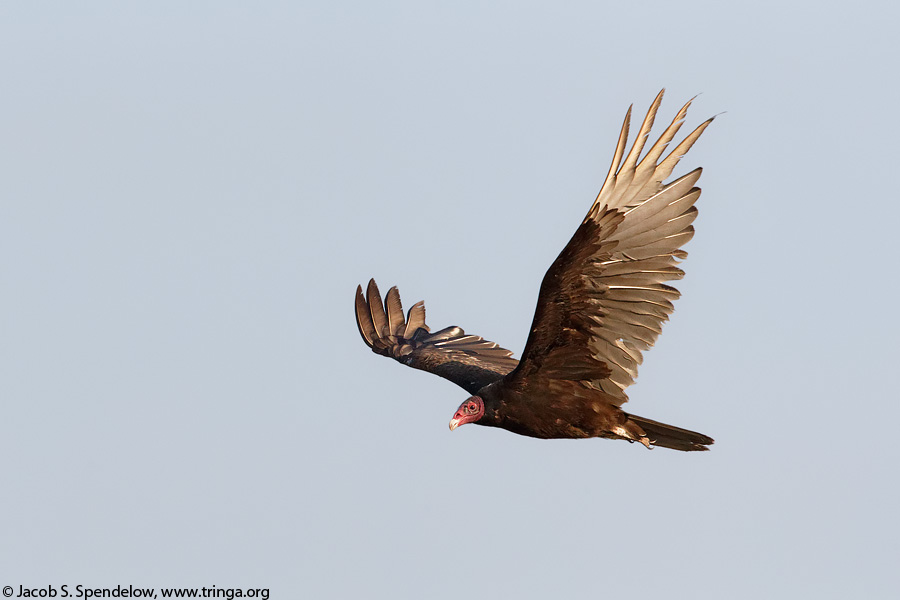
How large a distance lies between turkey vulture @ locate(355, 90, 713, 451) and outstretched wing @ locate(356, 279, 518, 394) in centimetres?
160

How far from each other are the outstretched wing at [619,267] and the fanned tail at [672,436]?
1.52ft

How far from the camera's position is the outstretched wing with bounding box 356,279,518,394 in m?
11.4

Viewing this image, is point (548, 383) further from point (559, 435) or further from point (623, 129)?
point (623, 129)

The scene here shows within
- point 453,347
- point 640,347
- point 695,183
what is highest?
point 453,347

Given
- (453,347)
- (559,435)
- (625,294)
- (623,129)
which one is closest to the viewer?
(623,129)

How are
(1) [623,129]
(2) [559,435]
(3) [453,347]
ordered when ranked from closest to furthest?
(1) [623,129] → (2) [559,435] → (3) [453,347]

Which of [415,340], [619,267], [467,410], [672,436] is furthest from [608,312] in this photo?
[415,340]

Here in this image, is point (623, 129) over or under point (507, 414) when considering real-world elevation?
over

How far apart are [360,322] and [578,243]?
407cm

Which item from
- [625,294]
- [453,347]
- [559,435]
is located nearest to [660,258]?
[625,294]

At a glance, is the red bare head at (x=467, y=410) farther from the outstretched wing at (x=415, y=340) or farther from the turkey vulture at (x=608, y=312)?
the outstretched wing at (x=415, y=340)

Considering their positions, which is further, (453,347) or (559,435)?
(453,347)

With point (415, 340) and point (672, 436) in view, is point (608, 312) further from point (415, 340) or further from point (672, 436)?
point (415, 340)

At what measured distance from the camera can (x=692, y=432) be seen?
29.7 feet
